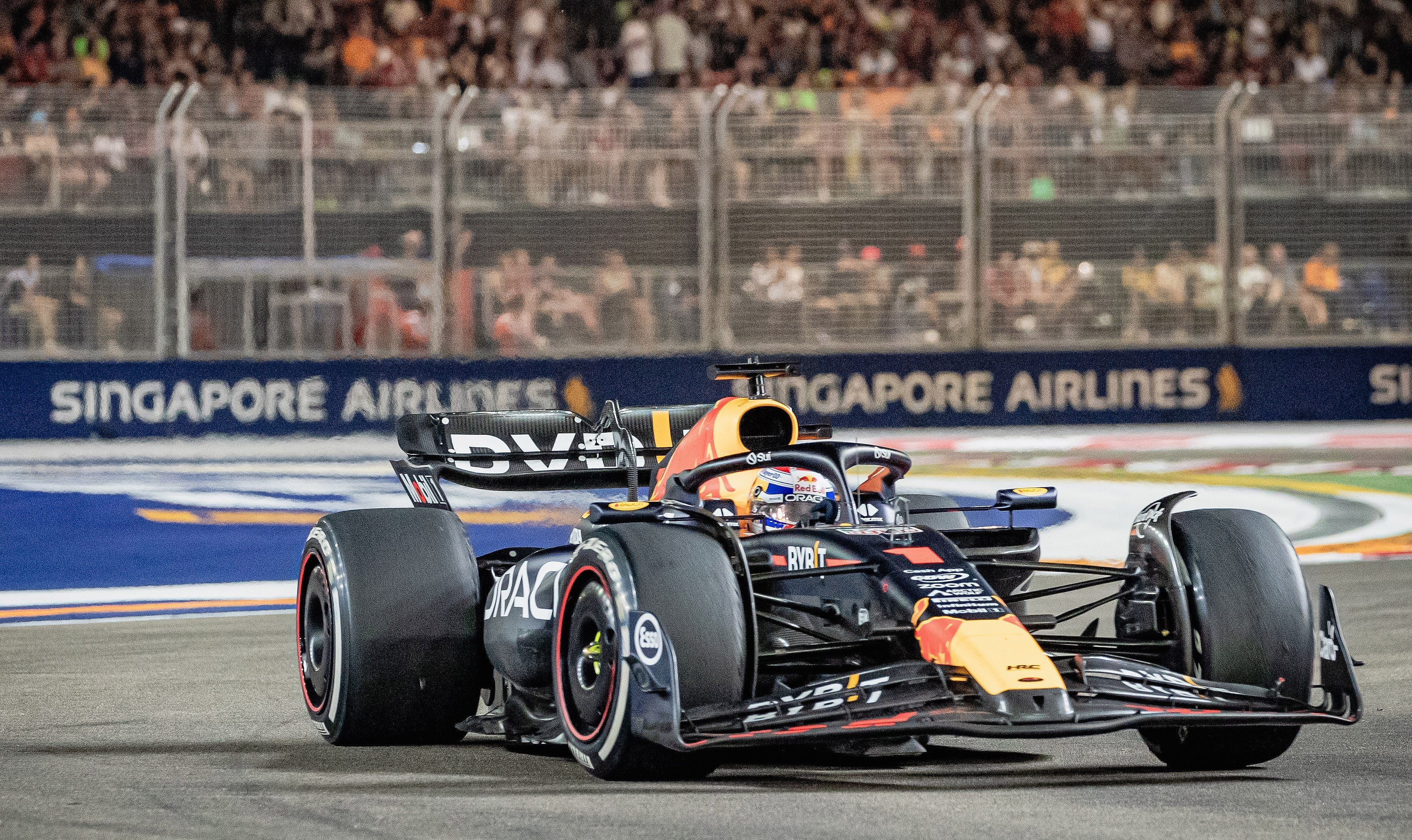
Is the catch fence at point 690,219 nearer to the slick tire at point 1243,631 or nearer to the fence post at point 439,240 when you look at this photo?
the fence post at point 439,240

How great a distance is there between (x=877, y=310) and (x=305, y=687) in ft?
45.5

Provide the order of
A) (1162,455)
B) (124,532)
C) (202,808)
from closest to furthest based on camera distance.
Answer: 1. (202,808)
2. (124,532)
3. (1162,455)

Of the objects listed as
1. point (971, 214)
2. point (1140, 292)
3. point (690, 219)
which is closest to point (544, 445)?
point (690, 219)

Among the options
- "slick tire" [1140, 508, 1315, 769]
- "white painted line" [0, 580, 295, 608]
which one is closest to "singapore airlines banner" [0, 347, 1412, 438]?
"white painted line" [0, 580, 295, 608]

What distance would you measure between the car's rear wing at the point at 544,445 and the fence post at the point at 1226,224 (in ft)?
43.6

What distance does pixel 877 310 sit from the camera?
20641 mm

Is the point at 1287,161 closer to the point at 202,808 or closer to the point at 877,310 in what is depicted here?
the point at 877,310

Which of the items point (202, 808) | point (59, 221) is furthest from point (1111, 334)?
point (202, 808)

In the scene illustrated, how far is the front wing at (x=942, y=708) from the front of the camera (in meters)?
5.37

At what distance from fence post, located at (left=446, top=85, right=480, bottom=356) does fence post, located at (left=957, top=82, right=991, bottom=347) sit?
474 centimetres

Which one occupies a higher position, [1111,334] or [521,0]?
[521,0]

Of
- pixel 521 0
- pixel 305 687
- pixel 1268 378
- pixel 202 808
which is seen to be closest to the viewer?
pixel 202 808

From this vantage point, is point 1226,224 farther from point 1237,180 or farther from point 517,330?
point 517,330

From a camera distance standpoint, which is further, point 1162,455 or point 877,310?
point 877,310
